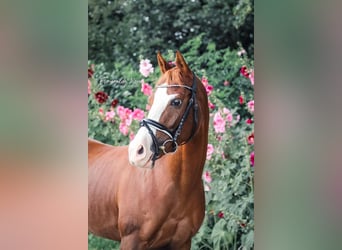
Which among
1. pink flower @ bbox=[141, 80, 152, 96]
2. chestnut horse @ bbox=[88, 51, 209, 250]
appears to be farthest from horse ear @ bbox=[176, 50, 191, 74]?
pink flower @ bbox=[141, 80, 152, 96]

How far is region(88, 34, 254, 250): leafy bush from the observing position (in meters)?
1.31

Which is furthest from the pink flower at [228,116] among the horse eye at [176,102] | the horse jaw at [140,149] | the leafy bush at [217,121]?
the horse jaw at [140,149]

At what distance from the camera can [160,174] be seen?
1.31 meters

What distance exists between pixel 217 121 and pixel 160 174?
23cm

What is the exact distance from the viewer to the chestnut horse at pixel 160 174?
130 centimetres

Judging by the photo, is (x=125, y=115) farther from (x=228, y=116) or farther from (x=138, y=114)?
(x=228, y=116)

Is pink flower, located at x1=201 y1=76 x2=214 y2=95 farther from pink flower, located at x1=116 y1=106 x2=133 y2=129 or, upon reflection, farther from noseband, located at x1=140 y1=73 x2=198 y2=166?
pink flower, located at x1=116 y1=106 x2=133 y2=129

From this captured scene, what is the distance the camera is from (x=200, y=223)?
1.33 metres
